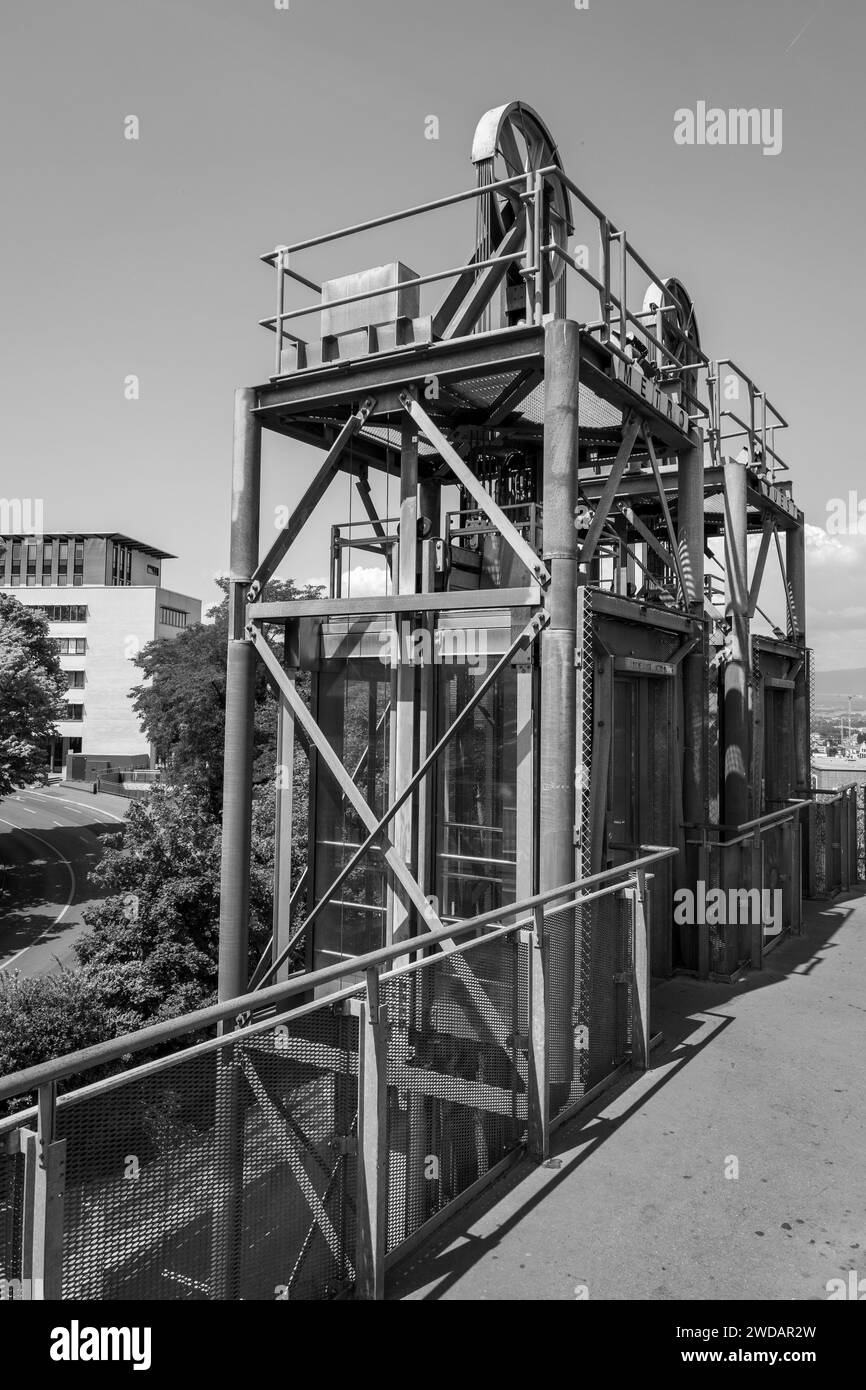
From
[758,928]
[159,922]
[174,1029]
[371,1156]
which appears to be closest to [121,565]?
[159,922]

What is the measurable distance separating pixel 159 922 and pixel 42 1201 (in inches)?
1025

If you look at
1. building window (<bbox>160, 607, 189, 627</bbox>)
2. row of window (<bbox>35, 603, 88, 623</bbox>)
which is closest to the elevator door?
building window (<bbox>160, 607, 189, 627</bbox>)

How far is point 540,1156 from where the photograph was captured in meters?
5.30

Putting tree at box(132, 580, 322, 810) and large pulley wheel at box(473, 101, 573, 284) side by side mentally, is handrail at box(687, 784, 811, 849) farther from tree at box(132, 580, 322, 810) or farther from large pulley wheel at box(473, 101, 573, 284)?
tree at box(132, 580, 322, 810)

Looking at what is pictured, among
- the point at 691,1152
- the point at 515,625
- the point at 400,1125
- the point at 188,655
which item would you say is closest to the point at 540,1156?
the point at 691,1152

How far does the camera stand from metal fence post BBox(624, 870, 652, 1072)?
669 centimetres

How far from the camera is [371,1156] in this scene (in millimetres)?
3980

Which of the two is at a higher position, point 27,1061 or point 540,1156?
point 540,1156

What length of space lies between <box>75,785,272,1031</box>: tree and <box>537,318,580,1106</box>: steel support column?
19845mm

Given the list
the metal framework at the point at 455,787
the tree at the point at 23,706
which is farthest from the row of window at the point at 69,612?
the metal framework at the point at 455,787

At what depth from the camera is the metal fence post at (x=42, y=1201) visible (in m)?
2.78
